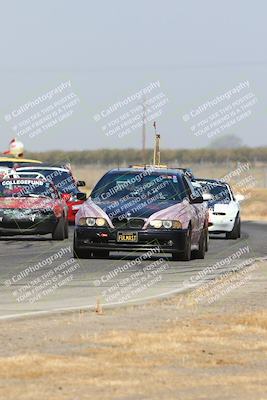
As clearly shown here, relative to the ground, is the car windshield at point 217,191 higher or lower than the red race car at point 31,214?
lower

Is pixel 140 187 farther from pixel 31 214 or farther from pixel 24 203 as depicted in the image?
pixel 24 203

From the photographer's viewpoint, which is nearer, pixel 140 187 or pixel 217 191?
pixel 140 187

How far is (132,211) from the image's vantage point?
73.0 feet

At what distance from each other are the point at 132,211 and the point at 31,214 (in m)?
6.74

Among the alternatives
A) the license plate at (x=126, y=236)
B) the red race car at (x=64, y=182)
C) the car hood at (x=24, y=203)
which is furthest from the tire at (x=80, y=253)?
the red race car at (x=64, y=182)

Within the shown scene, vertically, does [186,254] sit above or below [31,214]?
above

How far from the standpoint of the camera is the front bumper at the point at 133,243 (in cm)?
2217

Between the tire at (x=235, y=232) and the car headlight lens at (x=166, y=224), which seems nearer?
the car headlight lens at (x=166, y=224)

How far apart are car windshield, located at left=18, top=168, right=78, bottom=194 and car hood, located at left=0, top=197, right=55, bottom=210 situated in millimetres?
6897

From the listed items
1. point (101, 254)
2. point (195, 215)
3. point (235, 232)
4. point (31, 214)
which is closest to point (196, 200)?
point (195, 215)

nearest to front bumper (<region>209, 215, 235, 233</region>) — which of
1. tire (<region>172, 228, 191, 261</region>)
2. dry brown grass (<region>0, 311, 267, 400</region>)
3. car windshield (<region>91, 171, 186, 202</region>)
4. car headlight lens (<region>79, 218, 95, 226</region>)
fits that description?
car windshield (<region>91, 171, 186, 202</region>)

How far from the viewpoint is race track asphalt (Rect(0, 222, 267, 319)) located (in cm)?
1588

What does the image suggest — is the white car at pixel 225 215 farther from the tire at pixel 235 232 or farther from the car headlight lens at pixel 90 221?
the car headlight lens at pixel 90 221
